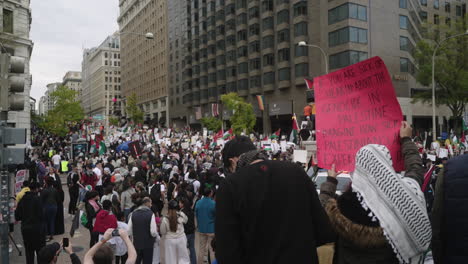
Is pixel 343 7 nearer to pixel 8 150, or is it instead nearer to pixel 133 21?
pixel 8 150

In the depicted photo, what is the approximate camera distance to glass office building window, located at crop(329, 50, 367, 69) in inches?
1715

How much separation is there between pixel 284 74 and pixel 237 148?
50.9 metres

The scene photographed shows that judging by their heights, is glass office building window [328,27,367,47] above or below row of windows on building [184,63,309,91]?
above

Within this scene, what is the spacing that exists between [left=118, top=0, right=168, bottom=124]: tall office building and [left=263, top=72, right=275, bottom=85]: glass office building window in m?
36.9

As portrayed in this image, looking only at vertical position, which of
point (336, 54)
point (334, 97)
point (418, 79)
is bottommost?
point (334, 97)

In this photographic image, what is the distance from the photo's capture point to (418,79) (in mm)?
41406

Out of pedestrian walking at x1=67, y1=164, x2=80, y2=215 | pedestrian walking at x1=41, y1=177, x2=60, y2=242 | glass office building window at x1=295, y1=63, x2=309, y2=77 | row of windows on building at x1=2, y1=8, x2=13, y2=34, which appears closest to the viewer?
pedestrian walking at x1=41, y1=177, x2=60, y2=242

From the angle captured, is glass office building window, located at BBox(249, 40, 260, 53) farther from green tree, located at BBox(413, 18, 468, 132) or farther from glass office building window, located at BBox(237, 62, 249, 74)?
green tree, located at BBox(413, 18, 468, 132)

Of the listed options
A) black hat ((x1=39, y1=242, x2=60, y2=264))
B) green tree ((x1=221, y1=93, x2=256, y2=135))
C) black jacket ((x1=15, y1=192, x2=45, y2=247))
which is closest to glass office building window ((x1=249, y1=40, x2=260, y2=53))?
green tree ((x1=221, y1=93, x2=256, y2=135))

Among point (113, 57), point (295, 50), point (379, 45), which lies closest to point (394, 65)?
point (379, 45)

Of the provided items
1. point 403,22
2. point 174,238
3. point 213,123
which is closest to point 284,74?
point 403,22

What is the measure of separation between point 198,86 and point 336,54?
123 feet

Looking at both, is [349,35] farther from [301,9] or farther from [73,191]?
[73,191]

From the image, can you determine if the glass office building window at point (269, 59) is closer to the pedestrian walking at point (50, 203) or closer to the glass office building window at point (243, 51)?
the glass office building window at point (243, 51)
